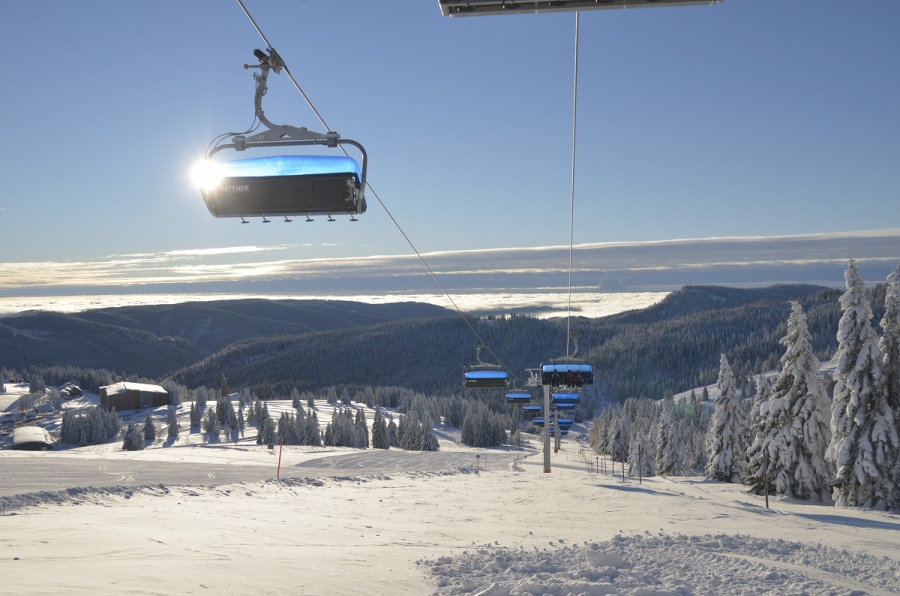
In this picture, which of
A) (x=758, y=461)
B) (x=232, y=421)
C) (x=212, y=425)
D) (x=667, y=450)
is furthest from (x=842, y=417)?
(x=212, y=425)

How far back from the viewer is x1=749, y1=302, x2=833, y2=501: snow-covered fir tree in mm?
30625

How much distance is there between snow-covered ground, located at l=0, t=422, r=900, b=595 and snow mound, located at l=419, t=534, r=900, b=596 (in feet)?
0.11

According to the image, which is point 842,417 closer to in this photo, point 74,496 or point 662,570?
point 662,570

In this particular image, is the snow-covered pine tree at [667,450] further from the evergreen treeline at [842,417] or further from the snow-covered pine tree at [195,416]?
the snow-covered pine tree at [195,416]

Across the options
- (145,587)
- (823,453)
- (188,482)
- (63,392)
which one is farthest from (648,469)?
(63,392)

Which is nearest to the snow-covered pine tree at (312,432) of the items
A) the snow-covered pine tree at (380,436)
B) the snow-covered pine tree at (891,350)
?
the snow-covered pine tree at (380,436)

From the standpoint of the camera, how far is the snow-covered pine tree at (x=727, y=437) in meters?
43.6

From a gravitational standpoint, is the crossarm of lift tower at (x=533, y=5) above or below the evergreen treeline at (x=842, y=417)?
above

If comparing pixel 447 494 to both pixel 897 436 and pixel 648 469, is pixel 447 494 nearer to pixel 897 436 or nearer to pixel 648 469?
pixel 897 436

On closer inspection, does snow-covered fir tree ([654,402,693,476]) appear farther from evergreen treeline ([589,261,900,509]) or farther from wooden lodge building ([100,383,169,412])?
wooden lodge building ([100,383,169,412])

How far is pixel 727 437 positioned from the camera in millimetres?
44094

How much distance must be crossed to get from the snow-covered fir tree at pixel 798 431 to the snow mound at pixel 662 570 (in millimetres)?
20386

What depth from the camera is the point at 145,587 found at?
8172mm

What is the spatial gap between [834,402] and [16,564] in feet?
99.1
